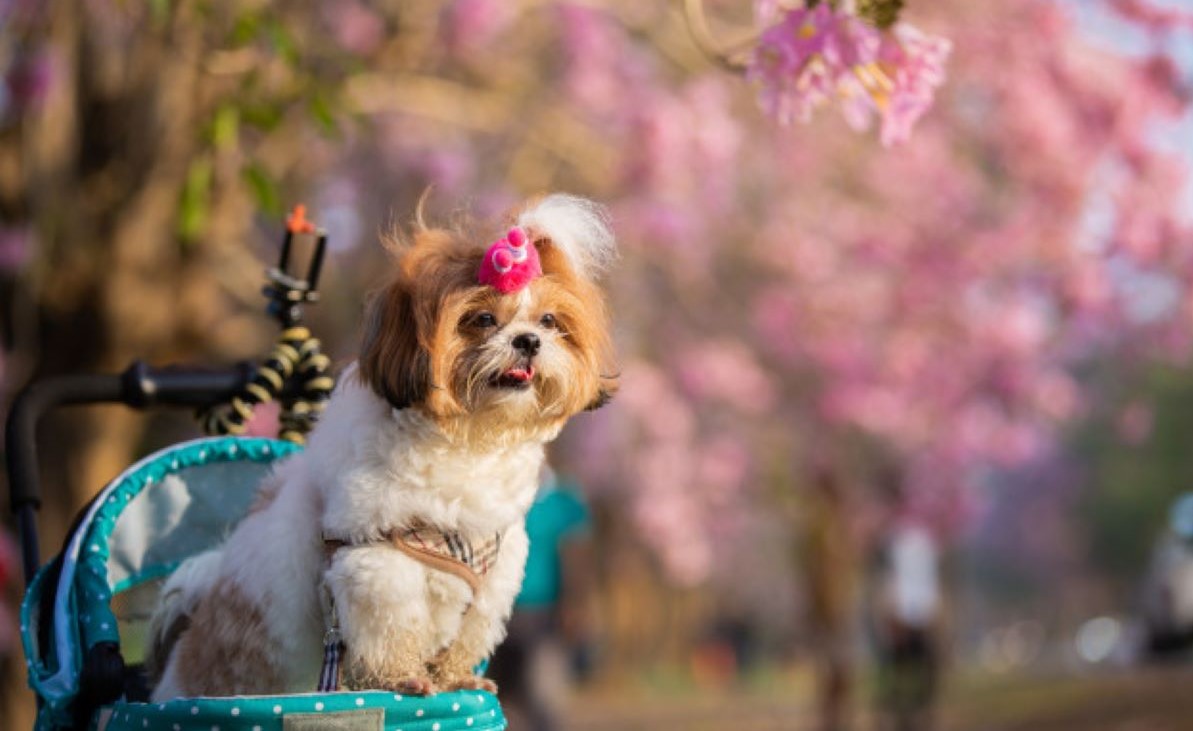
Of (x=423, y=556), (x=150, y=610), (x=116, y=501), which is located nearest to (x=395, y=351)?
(x=423, y=556)

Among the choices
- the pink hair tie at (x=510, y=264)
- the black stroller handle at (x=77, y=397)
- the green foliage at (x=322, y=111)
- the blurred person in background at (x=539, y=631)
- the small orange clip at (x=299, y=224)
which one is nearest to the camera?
the pink hair tie at (x=510, y=264)

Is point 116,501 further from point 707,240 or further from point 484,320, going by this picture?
point 707,240

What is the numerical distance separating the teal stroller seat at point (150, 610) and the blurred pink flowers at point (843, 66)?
1441mm

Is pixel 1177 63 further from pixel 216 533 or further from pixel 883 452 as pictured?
pixel 216 533

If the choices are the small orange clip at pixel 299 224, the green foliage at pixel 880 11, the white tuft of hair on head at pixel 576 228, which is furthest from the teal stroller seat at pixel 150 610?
the green foliage at pixel 880 11

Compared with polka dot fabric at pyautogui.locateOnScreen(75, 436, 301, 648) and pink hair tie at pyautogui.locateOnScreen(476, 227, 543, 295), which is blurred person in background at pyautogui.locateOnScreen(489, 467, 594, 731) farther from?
pink hair tie at pyautogui.locateOnScreen(476, 227, 543, 295)

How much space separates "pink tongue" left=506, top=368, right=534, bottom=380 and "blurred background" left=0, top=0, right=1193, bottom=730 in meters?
1.94

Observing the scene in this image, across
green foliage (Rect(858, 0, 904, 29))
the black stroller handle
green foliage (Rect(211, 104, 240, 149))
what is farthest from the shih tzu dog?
green foliage (Rect(211, 104, 240, 149))

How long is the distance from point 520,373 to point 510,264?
0.20m

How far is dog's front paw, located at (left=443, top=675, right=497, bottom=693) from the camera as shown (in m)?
3.02

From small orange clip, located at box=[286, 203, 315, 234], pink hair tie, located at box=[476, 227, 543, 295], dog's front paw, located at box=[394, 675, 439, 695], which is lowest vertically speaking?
dog's front paw, located at box=[394, 675, 439, 695]

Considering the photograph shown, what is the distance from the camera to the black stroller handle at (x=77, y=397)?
12.5ft

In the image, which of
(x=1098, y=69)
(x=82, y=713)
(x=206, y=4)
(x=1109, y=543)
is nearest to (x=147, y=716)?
(x=82, y=713)

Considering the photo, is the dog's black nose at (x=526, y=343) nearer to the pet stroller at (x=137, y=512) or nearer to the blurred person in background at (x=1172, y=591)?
the pet stroller at (x=137, y=512)
